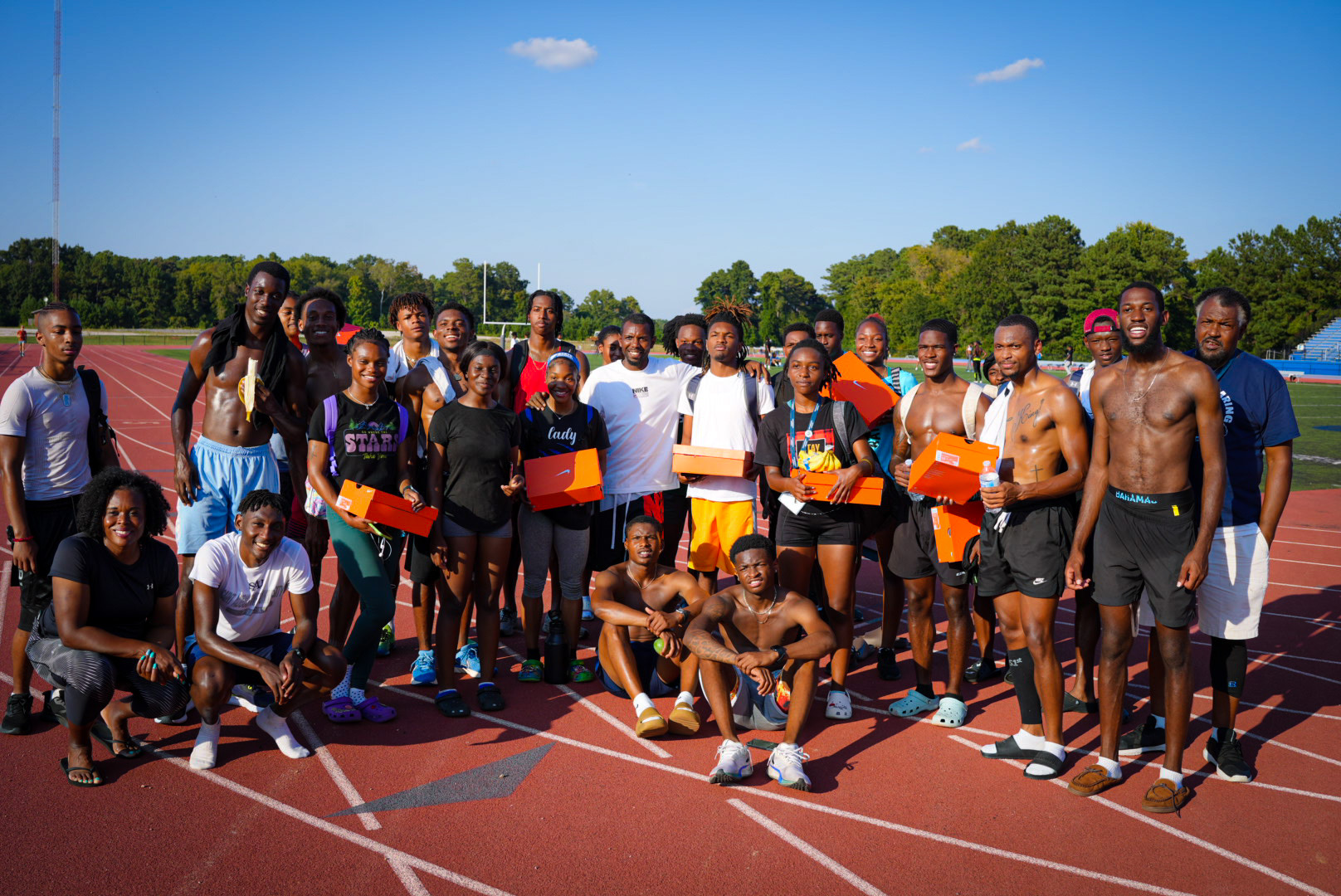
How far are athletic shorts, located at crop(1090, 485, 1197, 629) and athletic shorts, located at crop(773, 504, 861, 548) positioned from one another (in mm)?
1370

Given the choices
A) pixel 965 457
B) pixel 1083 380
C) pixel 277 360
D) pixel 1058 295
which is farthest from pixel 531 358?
pixel 1058 295

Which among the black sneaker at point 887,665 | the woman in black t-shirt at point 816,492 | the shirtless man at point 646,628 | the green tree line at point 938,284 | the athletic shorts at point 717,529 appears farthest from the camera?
the green tree line at point 938,284

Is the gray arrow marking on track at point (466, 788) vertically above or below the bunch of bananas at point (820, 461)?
below

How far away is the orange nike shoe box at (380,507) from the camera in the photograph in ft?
15.3

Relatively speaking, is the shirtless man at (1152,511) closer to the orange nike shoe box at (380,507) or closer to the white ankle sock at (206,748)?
the orange nike shoe box at (380,507)

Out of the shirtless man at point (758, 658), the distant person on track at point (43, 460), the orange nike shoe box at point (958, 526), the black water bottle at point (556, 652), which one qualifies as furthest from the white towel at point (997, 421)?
the distant person on track at point (43, 460)

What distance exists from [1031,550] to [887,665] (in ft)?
5.36

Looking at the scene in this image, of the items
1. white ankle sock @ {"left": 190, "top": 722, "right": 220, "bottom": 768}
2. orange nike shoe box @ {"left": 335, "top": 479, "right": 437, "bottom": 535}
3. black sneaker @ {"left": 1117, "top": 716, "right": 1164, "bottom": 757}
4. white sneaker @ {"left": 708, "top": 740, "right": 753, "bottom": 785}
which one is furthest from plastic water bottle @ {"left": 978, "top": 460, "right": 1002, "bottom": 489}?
white ankle sock @ {"left": 190, "top": 722, "right": 220, "bottom": 768}

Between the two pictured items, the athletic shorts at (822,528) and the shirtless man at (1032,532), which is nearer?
the shirtless man at (1032,532)

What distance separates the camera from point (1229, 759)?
4375 mm

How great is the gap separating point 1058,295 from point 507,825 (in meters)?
62.8

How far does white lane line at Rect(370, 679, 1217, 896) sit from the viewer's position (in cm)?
349

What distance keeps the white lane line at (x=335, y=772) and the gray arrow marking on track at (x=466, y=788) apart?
0.06 meters

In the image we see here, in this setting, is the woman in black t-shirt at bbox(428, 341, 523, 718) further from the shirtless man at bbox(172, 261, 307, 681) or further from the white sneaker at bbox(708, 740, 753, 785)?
the white sneaker at bbox(708, 740, 753, 785)
